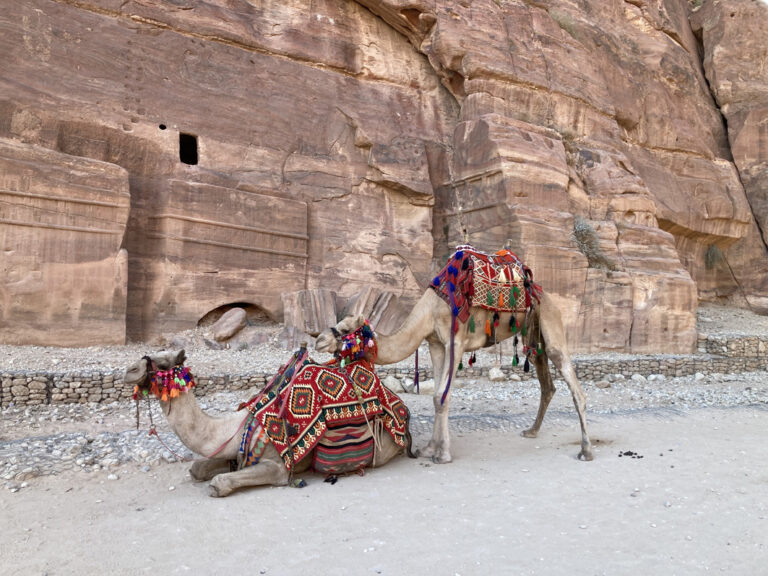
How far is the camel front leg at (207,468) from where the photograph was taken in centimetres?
471

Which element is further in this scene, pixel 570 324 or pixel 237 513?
pixel 570 324

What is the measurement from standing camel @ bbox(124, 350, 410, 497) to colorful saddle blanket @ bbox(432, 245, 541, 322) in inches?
90.7

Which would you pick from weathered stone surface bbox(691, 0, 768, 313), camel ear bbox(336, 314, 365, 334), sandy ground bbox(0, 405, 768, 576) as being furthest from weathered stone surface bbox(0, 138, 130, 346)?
weathered stone surface bbox(691, 0, 768, 313)

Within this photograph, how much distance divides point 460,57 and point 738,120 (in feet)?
48.5

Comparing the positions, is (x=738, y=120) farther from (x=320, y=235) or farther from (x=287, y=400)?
(x=287, y=400)

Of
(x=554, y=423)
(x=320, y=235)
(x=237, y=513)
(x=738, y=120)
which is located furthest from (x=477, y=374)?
(x=738, y=120)

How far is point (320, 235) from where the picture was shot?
1406 cm

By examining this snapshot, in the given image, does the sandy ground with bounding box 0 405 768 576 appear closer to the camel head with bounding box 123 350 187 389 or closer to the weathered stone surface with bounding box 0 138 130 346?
the camel head with bounding box 123 350 187 389

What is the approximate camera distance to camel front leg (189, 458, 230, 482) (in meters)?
4.71

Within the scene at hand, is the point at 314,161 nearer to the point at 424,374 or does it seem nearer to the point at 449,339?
the point at 424,374

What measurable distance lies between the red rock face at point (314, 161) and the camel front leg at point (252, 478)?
292 inches

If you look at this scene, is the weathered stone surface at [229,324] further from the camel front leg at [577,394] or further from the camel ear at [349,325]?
the camel front leg at [577,394]

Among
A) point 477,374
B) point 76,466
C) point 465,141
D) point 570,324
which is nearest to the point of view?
point 76,466

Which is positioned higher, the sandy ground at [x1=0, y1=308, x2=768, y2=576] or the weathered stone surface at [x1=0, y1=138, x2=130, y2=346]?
the weathered stone surface at [x1=0, y1=138, x2=130, y2=346]
